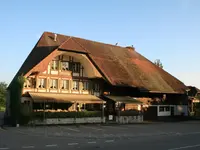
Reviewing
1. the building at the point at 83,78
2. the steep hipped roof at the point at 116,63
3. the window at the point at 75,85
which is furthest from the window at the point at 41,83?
the window at the point at 75,85

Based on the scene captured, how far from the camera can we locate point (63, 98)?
34312 millimetres

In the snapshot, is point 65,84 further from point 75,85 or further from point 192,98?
point 192,98

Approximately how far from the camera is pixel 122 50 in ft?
168

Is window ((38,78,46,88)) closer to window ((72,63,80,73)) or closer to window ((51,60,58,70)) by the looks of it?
window ((51,60,58,70))

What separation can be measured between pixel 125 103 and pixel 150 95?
25.3ft

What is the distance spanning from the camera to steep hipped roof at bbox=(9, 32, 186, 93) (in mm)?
37325

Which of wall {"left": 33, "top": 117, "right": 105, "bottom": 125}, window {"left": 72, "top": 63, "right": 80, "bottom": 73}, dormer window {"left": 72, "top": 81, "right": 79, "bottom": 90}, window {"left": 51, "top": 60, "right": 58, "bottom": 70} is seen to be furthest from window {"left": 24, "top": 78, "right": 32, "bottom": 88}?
window {"left": 72, "top": 63, "right": 80, "bottom": 73}

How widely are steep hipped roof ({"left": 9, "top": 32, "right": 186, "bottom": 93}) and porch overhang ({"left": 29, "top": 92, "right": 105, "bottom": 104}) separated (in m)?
3.43

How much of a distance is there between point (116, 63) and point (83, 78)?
7.27m

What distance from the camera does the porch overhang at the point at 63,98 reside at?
32.1m

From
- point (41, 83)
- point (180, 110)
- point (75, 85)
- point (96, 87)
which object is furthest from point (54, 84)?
point (180, 110)

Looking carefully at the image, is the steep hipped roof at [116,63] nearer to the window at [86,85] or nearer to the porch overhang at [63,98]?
the window at [86,85]

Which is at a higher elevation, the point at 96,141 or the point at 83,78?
the point at 83,78

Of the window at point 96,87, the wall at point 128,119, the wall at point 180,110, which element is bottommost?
the wall at point 128,119
